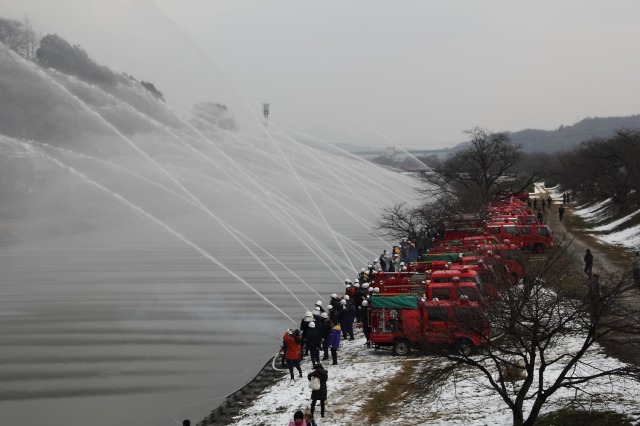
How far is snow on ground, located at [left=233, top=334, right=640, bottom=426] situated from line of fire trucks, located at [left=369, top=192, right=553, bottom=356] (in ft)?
2.05

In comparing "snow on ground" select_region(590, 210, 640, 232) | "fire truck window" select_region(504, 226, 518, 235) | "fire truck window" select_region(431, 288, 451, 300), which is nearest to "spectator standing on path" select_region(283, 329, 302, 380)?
"fire truck window" select_region(431, 288, 451, 300)

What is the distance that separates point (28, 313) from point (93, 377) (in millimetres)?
8986

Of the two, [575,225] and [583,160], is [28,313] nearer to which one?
[575,225]

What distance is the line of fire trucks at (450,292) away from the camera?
480 inches

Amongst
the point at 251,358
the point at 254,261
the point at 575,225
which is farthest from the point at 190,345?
the point at 575,225

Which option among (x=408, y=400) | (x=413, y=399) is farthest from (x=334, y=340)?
(x=413, y=399)

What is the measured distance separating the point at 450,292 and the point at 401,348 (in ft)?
6.06

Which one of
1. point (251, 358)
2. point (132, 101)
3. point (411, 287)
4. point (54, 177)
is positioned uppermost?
point (132, 101)

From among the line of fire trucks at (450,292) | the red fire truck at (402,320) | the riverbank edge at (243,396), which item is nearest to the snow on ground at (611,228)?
the line of fire trucks at (450,292)

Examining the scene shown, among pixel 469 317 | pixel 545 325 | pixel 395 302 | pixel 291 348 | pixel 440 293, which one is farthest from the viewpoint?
pixel 440 293

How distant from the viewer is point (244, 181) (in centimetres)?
6438

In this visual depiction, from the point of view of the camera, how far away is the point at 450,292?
18484mm

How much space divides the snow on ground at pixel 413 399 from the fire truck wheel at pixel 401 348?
0.27 meters

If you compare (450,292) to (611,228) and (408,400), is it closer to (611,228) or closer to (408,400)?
(408,400)
